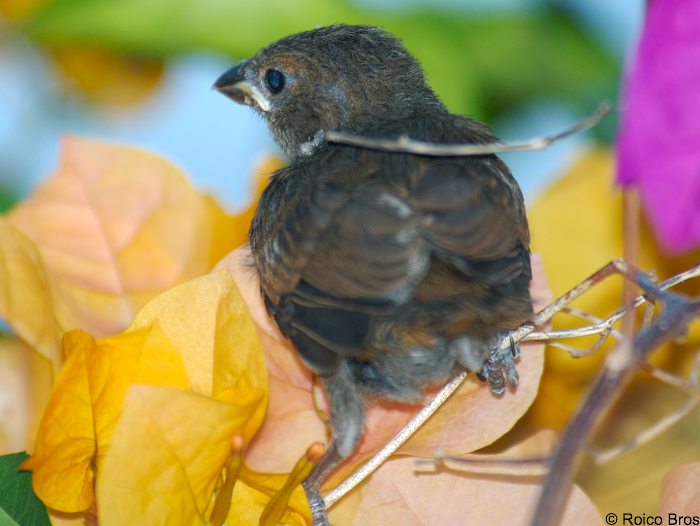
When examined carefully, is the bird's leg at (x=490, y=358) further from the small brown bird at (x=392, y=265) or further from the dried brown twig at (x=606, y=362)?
the dried brown twig at (x=606, y=362)

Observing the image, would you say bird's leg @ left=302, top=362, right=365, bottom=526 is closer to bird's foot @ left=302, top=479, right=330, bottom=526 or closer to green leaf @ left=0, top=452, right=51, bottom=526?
bird's foot @ left=302, top=479, right=330, bottom=526

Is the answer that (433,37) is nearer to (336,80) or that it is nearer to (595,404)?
(336,80)

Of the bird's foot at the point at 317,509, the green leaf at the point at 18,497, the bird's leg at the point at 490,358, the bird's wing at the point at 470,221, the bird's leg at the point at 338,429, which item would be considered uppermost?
the bird's wing at the point at 470,221

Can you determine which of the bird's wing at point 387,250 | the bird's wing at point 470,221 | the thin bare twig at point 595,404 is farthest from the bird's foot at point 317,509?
the thin bare twig at point 595,404

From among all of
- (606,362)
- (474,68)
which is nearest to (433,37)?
(474,68)

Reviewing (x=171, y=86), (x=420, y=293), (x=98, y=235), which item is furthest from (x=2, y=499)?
(x=171, y=86)

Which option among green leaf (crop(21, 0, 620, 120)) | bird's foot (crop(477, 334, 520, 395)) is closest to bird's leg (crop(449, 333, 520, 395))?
bird's foot (crop(477, 334, 520, 395))
